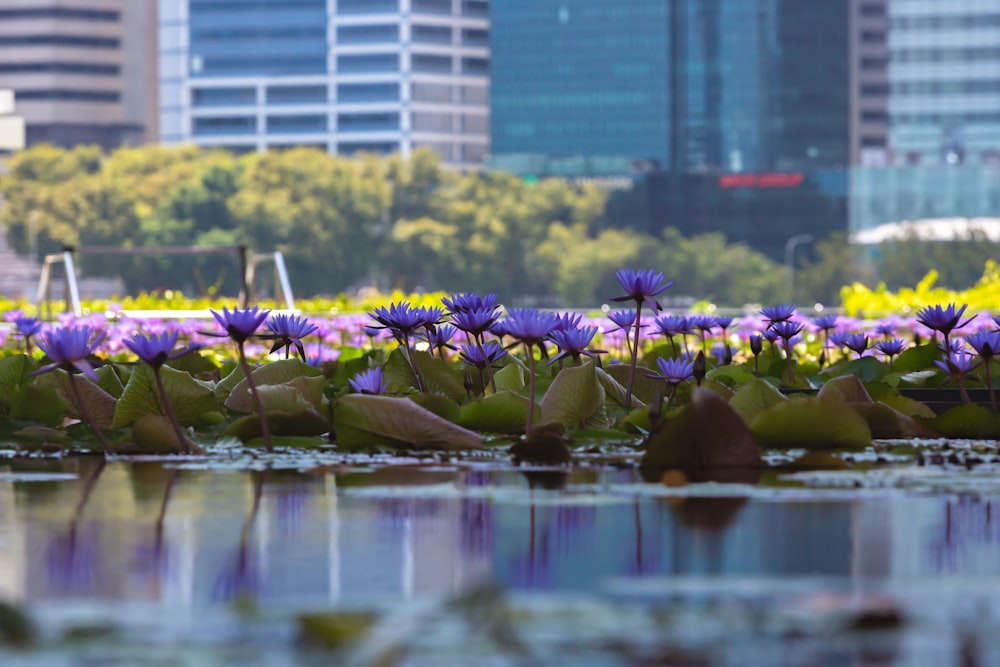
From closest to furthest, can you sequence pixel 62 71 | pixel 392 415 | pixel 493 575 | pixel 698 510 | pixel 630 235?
1. pixel 493 575
2. pixel 698 510
3. pixel 392 415
4. pixel 630 235
5. pixel 62 71

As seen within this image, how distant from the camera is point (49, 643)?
103cm

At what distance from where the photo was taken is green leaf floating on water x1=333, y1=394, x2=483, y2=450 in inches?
91.6

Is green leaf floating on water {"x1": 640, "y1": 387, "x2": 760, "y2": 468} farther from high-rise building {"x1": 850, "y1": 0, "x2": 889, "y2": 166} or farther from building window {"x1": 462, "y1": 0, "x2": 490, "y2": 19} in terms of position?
building window {"x1": 462, "y1": 0, "x2": 490, "y2": 19}

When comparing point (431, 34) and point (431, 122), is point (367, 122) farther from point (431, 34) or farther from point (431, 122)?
point (431, 34)

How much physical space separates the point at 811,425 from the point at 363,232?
7078 cm

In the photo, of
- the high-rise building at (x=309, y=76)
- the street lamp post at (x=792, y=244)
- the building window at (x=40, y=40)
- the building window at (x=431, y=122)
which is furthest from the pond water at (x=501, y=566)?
the building window at (x=40, y=40)

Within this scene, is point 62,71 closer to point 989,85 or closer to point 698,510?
point 989,85

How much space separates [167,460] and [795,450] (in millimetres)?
929

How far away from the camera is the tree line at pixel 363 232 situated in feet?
237

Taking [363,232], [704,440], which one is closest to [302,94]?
[363,232]

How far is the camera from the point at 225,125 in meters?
99.2

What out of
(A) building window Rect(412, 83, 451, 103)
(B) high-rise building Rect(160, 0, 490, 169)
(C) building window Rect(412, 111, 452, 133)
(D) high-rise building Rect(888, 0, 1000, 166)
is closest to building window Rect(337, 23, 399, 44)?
(B) high-rise building Rect(160, 0, 490, 169)

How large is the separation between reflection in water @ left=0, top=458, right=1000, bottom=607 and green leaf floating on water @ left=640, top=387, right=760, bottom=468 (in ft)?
0.26

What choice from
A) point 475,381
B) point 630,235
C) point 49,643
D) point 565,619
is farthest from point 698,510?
point 630,235
